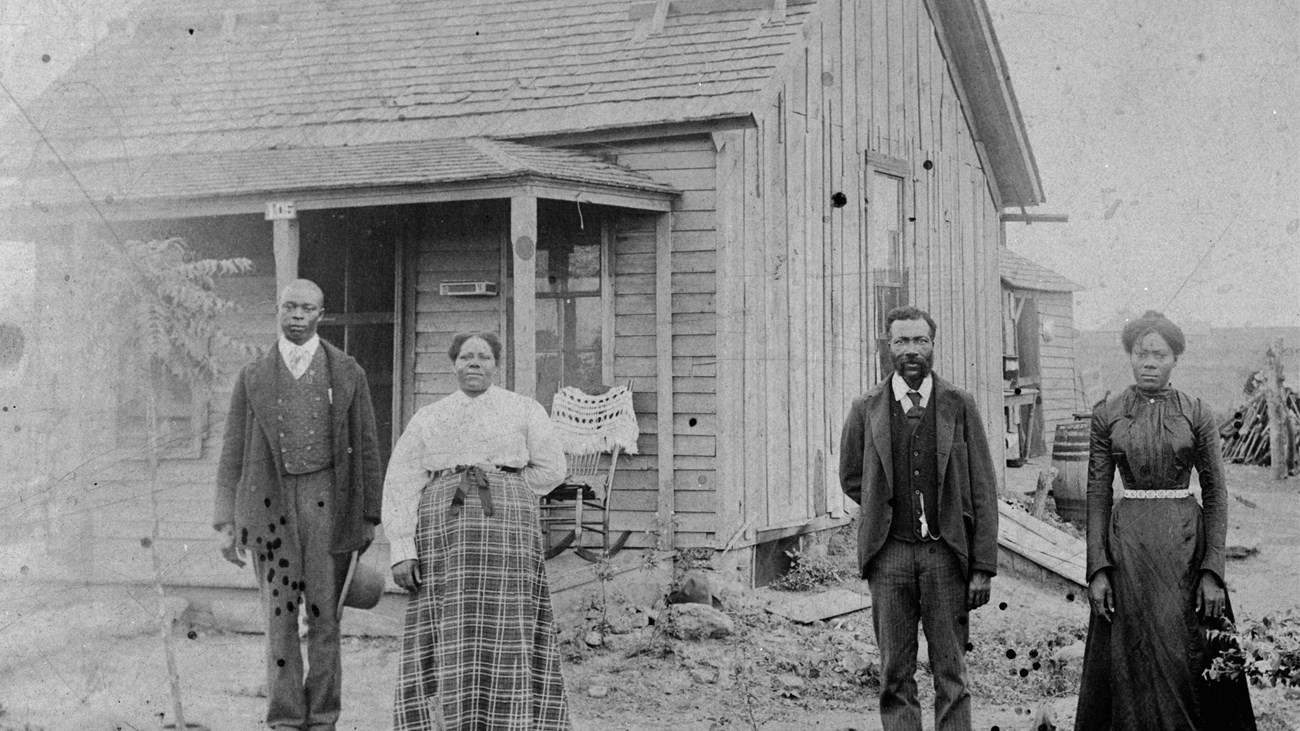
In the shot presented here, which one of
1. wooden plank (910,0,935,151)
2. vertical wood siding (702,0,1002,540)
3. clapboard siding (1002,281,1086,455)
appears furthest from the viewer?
clapboard siding (1002,281,1086,455)

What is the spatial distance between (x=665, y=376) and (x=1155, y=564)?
4790mm

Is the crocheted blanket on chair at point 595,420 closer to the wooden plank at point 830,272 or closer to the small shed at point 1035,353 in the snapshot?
the wooden plank at point 830,272

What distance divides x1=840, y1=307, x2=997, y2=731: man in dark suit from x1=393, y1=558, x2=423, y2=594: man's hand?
2022 millimetres

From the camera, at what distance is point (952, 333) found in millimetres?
Result: 13039

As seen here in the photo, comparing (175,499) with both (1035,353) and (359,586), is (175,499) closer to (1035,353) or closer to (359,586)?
(359,586)

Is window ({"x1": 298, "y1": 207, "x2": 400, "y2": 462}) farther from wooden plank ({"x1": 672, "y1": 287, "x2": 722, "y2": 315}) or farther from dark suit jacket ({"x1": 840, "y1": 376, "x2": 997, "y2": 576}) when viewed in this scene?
dark suit jacket ({"x1": 840, "y1": 376, "x2": 997, "y2": 576})

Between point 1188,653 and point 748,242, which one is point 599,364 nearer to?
point 748,242

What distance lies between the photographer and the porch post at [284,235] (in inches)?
351

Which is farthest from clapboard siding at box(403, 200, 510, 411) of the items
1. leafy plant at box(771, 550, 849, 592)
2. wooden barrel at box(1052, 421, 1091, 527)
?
wooden barrel at box(1052, 421, 1091, 527)

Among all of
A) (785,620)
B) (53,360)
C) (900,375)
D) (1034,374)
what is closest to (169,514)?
(53,360)

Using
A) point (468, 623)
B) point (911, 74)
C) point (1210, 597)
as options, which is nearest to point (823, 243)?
point (911, 74)

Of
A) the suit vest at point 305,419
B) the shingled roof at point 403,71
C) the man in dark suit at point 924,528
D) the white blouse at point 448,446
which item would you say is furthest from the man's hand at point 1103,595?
the shingled roof at point 403,71

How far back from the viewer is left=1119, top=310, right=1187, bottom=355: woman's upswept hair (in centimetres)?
535

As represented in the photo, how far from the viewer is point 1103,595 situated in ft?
17.6
